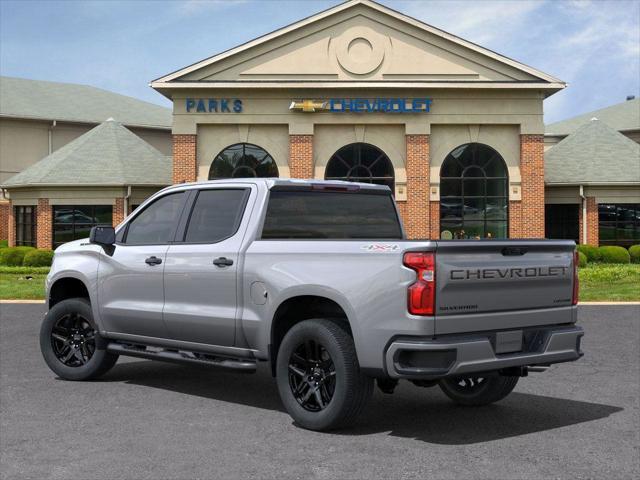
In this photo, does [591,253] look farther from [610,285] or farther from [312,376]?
[312,376]

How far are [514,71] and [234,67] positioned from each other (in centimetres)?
1133

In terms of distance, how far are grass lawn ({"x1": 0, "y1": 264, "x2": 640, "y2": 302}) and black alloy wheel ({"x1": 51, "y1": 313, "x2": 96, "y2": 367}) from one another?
40.1 feet

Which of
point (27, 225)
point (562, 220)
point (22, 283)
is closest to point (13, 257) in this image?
point (27, 225)

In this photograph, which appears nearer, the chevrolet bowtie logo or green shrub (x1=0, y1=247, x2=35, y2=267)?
the chevrolet bowtie logo

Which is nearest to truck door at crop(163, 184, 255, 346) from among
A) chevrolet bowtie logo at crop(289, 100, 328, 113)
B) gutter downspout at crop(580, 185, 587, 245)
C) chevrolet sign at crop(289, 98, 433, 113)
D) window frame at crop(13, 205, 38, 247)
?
chevrolet bowtie logo at crop(289, 100, 328, 113)

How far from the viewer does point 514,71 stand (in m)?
32.6

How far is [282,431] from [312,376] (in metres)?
0.51

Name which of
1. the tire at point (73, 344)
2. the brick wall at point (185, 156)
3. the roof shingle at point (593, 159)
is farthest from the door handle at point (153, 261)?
the roof shingle at point (593, 159)

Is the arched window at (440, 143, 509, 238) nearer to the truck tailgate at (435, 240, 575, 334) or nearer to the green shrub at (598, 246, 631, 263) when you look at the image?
the green shrub at (598, 246, 631, 263)

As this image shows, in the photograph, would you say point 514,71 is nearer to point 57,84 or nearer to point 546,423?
point 546,423

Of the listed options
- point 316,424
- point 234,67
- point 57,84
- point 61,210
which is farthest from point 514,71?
point 57,84

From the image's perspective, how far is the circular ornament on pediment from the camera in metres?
32.7

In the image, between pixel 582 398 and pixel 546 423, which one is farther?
pixel 582 398

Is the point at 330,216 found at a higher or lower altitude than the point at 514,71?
lower
